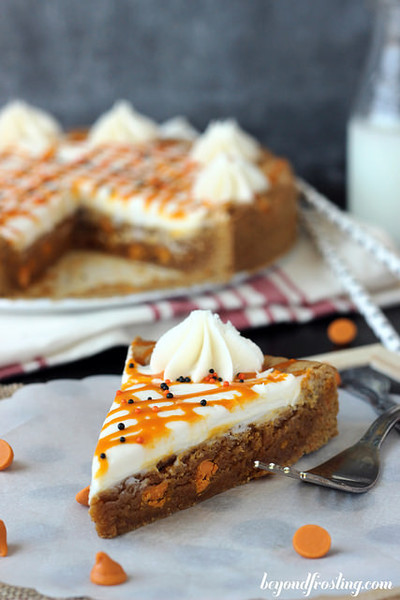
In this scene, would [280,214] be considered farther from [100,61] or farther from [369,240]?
[100,61]

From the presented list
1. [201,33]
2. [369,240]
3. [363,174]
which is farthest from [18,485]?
[201,33]

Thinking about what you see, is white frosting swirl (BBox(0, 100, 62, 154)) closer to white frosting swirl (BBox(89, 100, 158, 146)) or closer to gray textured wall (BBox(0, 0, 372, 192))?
white frosting swirl (BBox(89, 100, 158, 146))

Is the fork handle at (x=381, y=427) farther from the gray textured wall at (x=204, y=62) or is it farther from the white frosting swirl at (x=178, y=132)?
the gray textured wall at (x=204, y=62)

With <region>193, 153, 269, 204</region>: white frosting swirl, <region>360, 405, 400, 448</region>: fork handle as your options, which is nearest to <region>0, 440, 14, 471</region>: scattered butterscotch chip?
<region>360, 405, 400, 448</region>: fork handle

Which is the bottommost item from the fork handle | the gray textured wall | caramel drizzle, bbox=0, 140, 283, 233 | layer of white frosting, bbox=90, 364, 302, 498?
the fork handle

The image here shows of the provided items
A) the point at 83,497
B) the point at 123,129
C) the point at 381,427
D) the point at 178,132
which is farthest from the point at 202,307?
the point at 178,132

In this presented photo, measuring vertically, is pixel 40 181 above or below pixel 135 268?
above

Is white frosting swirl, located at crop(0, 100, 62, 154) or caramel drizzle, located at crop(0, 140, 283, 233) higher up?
white frosting swirl, located at crop(0, 100, 62, 154)
